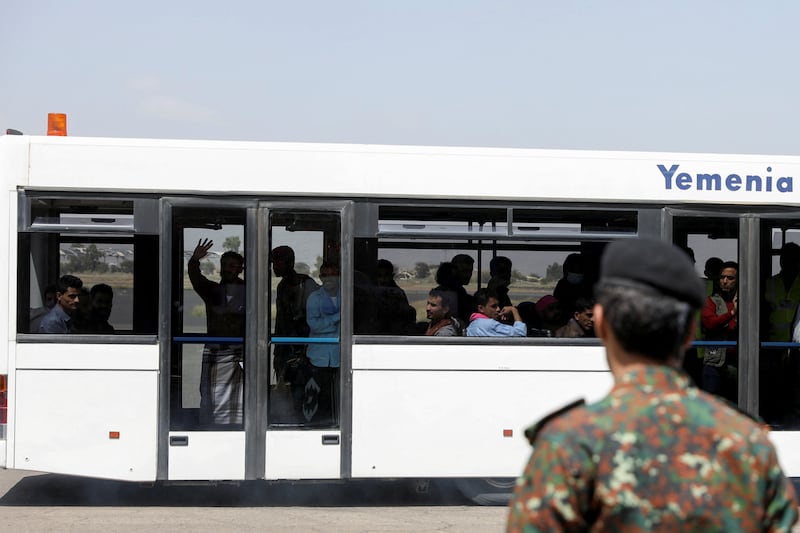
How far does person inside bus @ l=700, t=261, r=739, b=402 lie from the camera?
27.1 ft

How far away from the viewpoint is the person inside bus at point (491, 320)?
802cm

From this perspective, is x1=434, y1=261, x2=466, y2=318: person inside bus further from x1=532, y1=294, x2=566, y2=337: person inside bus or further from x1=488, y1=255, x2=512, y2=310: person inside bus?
x1=532, y1=294, x2=566, y2=337: person inside bus

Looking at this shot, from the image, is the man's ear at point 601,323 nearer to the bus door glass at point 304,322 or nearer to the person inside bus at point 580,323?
the bus door glass at point 304,322

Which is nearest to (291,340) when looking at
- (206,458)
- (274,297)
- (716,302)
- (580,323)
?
(274,297)

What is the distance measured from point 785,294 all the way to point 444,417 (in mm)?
3096

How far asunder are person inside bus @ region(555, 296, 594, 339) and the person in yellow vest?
1.55 m

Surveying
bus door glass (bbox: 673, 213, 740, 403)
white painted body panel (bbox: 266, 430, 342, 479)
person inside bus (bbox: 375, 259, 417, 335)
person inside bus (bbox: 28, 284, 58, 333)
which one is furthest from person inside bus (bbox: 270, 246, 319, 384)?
bus door glass (bbox: 673, 213, 740, 403)

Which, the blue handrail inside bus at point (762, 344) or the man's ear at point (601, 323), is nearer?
the man's ear at point (601, 323)

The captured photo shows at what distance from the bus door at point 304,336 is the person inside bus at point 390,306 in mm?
254

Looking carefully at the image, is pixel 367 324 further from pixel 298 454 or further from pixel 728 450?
pixel 728 450

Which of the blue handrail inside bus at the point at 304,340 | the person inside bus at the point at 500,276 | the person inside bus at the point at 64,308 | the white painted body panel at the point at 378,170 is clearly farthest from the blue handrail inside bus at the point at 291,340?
the person inside bus at the point at 500,276

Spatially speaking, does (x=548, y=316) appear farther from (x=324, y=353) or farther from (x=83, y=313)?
(x=83, y=313)

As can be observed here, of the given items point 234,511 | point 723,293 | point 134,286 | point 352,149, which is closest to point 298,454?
point 234,511

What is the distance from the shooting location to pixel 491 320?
8.07m
